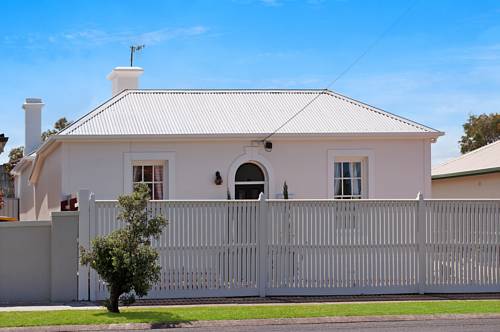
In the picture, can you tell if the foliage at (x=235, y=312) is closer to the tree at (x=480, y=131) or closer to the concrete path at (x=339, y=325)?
the concrete path at (x=339, y=325)

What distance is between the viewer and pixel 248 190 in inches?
795

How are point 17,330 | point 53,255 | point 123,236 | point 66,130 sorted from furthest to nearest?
point 66,130 < point 53,255 < point 123,236 < point 17,330

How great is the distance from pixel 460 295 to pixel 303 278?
10.2 feet

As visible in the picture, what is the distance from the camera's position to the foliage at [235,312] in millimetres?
12820

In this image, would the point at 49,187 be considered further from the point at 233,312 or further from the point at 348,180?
the point at 233,312

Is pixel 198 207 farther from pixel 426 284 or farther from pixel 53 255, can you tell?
pixel 426 284

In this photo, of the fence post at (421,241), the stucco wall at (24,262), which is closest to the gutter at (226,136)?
the stucco wall at (24,262)

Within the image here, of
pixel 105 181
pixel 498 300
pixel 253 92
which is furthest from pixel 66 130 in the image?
pixel 498 300

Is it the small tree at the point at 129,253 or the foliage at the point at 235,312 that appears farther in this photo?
the small tree at the point at 129,253

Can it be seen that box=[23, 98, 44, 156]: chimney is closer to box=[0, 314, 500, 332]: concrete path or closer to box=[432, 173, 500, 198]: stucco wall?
box=[432, 173, 500, 198]: stucco wall

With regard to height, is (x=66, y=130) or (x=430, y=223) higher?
(x=66, y=130)

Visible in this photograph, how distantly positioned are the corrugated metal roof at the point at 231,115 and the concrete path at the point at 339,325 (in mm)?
7291

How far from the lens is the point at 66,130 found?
19172mm

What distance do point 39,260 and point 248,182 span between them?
621 centimetres
